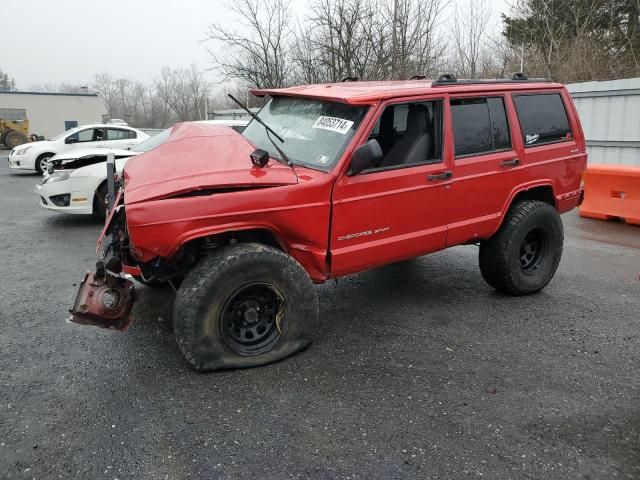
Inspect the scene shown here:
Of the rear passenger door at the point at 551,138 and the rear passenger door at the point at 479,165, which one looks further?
the rear passenger door at the point at 551,138

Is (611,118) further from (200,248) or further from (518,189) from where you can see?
(200,248)

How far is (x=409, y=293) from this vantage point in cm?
527

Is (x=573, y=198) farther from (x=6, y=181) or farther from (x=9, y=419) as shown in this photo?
Result: (x=6, y=181)

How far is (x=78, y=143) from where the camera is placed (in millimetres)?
15281

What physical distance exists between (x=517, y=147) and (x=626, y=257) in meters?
3.01

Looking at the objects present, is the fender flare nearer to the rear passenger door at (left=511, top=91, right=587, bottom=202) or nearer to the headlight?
the rear passenger door at (left=511, top=91, right=587, bottom=202)

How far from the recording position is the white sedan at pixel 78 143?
14.5 metres

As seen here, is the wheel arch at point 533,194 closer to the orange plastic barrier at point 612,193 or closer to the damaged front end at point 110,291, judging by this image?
the damaged front end at point 110,291

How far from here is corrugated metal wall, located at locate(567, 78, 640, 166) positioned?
1012 cm

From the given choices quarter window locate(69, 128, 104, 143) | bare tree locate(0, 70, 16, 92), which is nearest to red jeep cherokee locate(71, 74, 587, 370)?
quarter window locate(69, 128, 104, 143)

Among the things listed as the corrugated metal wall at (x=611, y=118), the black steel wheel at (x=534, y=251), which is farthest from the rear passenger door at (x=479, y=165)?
the corrugated metal wall at (x=611, y=118)

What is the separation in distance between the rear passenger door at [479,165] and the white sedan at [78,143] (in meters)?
11.3

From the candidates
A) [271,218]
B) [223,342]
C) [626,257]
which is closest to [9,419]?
[223,342]

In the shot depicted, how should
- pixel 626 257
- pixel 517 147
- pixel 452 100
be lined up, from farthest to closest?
pixel 626 257 < pixel 517 147 < pixel 452 100
